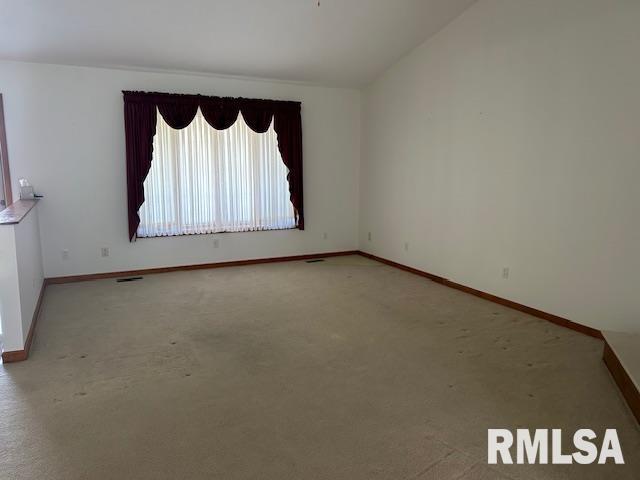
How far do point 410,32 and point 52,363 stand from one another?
4892mm

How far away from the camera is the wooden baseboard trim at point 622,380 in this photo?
7.43 ft

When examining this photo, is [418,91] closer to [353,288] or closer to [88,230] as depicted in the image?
[353,288]

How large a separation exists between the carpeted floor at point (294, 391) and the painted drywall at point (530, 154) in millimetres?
487

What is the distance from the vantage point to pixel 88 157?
Result: 16.7 feet

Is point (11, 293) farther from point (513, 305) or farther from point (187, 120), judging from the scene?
point (513, 305)

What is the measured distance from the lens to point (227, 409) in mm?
2348

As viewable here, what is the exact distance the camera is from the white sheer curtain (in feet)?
17.9

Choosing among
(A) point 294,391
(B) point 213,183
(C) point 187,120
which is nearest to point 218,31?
(C) point 187,120

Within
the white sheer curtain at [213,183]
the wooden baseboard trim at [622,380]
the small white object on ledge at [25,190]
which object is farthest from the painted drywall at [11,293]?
the wooden baseboard trim at [622,380]

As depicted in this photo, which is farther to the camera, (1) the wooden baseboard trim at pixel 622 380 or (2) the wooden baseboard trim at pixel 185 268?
(2) the wooden baseboard trim at pixel 185 268

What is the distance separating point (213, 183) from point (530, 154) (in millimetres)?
3942

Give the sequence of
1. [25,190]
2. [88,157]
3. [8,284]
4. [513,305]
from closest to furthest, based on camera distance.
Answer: [8,284]
[513,305]
[25,190]
[88,157]

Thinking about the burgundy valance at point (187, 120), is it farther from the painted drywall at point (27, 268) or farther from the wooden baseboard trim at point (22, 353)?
the wooden baseboard trim at point (22, 353)

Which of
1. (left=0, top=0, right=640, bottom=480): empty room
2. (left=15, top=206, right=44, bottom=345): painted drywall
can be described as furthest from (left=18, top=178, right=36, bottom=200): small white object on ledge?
(left=15, top=206, right=44, bottom=345): painted drywall
